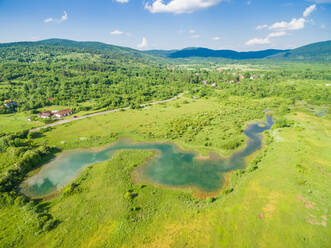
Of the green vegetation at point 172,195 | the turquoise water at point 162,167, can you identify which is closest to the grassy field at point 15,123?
the green vegetation at point 172,195

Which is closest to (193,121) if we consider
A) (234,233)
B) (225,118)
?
(225,118)

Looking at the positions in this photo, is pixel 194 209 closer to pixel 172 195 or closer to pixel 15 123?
pixel 172 195

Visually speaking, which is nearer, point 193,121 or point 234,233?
point 234,233

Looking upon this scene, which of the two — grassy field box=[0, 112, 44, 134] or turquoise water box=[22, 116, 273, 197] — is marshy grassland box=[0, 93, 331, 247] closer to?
turquoise water box=[22, 116, 273, 197]

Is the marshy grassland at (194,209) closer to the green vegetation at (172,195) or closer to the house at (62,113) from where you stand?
the green vegetation at (172,195)

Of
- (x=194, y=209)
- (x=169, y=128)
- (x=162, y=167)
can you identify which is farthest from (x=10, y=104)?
(x=194, y=209)

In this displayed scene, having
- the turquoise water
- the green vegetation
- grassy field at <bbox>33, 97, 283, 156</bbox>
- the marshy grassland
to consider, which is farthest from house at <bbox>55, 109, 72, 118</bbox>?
the turquoise water

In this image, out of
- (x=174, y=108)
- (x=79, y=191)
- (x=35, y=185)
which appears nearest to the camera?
(x=79, y=191)

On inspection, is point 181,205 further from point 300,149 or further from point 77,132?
point 77,132
